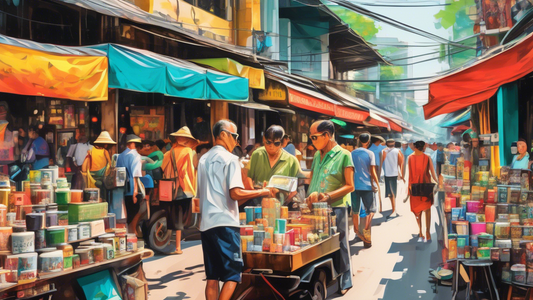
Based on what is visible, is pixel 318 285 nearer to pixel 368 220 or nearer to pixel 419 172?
pixel 368 220

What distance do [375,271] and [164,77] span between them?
4.87 meters

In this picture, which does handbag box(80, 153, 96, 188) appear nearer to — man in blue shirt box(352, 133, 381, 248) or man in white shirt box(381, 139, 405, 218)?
man in blue shirt box(352, 133, 381, 248)

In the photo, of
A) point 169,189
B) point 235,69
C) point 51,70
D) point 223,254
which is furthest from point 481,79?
point 51,70

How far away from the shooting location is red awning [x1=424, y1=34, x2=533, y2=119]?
27.2ft

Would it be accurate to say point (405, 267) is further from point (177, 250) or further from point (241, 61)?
point (241, 61)

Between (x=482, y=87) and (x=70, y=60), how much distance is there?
6.83 m

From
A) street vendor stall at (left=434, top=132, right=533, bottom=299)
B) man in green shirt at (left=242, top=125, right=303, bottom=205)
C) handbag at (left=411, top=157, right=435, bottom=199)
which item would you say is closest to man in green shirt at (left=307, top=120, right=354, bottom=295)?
man in green shirt at (left=242, top=125, right=303, bottom=205)

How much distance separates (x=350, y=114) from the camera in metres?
19.6

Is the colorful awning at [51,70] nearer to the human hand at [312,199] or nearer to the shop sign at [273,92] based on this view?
the human hand at [312,199]

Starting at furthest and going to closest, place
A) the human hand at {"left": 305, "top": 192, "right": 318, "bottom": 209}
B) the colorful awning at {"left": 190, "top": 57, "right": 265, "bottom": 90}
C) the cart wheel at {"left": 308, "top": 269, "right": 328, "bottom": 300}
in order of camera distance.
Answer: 1. the colorful awning at {"left": 190, "top": 57, "right": 265, "bottom": 90}
2. the human hand at {"left": 305, "top": 192, "right": 318, "bottom": 209}
3. the cart wheel at {"left": 308, "top": 269, "right": 328, "bottom": 300}

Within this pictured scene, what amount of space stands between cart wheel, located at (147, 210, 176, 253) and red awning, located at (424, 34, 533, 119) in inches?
226

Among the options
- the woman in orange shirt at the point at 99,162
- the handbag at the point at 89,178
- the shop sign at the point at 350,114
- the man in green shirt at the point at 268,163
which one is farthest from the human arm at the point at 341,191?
the shop sign at the point at 350,114

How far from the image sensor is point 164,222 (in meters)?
8.80

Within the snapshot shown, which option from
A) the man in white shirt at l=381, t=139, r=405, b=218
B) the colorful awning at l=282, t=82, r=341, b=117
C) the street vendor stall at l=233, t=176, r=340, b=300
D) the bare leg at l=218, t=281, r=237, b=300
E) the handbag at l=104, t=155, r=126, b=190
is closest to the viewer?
the bare leg at l=218, t=281, r=237, b=300
